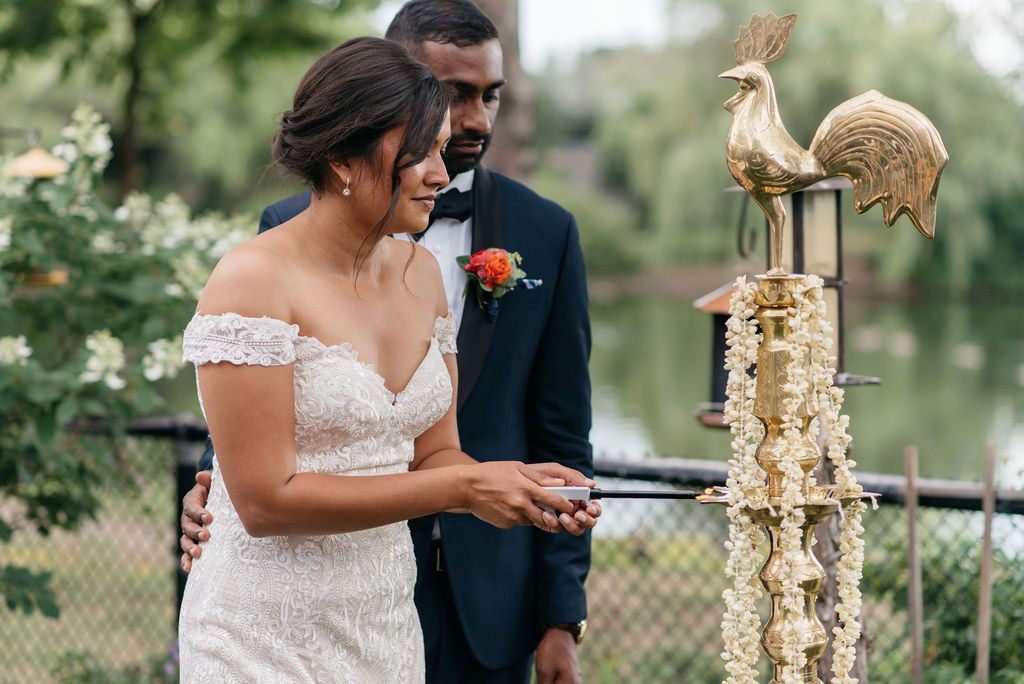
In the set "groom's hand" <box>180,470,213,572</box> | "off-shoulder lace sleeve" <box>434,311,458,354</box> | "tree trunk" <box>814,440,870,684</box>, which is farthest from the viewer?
"tree trunk" <box>814,440,870,684</box>

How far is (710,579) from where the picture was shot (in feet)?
16.7

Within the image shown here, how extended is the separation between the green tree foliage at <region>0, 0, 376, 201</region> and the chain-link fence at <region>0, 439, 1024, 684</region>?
419cm

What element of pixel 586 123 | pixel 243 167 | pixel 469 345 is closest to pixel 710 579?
Answer: pixel 469 345

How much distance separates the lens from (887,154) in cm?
151

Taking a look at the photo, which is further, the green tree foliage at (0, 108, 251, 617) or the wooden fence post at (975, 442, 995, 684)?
the green tree foliage at (0, 108, 251, 617)

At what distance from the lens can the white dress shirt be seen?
226cm

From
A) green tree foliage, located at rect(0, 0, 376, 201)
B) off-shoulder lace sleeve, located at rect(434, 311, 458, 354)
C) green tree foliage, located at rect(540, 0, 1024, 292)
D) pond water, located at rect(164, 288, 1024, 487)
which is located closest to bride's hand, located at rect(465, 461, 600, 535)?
off-shoulder lace sleeve, located at rect(434, 311, 458, 354)

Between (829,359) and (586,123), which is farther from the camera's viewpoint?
(586,123)

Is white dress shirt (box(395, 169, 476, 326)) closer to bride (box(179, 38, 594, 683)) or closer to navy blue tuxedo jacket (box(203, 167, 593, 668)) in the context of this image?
navy blue tuxedo jacket (box(203, 167, 593, 668))

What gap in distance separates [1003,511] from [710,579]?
2308mm

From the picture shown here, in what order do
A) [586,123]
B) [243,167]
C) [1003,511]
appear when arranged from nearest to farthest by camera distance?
[1003,511]
[243,167]
[586,123]

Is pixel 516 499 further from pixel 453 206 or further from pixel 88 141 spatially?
pixel 88 141

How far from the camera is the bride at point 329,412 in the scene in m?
1.56

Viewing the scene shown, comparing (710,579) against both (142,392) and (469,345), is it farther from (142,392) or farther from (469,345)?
(469,345)
